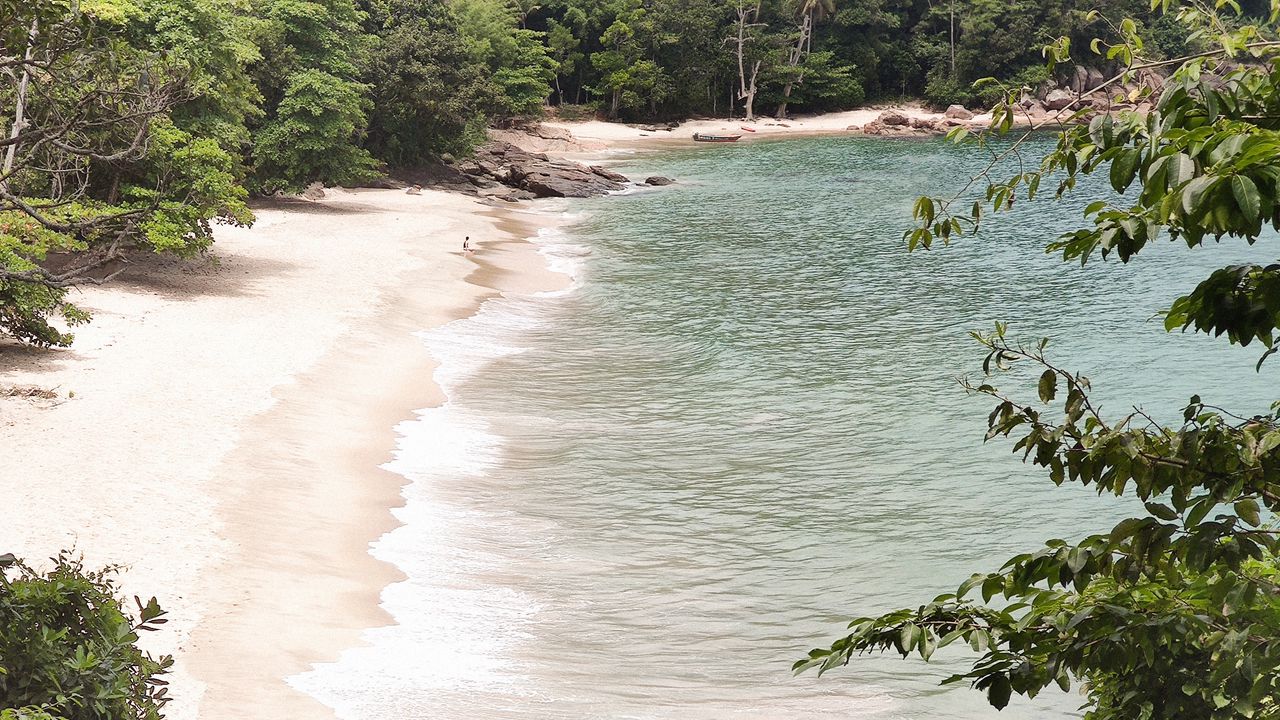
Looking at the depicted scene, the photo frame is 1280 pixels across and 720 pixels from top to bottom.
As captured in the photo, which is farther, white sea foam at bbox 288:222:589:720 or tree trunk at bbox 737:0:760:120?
tree trunk at bbox 737:0:760:120

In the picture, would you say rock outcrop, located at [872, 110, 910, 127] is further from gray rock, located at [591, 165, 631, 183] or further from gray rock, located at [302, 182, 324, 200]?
gray rock, located at [302, 182, 324, 200]

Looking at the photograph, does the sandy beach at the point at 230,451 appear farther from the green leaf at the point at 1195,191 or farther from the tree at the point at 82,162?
the green leaf at the point at 1195,191

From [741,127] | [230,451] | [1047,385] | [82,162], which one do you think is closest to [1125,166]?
[1047,385]

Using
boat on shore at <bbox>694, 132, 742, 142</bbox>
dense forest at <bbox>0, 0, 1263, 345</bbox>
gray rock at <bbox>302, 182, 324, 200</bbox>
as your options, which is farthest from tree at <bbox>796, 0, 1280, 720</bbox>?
boat on shore at <bbox>694, 132, 742, 142</bbox>

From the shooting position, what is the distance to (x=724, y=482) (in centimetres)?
1669

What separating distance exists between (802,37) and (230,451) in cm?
7888

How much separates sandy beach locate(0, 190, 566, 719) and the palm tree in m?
64.2

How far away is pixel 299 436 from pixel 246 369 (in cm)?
334

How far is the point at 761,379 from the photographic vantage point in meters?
22.2

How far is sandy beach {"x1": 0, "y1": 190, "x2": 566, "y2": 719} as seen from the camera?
36.8ft

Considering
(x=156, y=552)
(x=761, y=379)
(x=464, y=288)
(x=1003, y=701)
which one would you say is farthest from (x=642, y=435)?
(x=1003, y=701)

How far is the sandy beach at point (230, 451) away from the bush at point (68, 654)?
3607 mm

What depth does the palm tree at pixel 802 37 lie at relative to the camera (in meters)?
87.9

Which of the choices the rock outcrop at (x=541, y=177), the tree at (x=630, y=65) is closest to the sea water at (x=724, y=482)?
the rock outcrop at (x=541, y=177)
